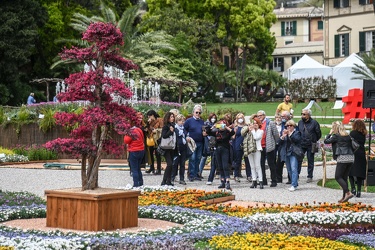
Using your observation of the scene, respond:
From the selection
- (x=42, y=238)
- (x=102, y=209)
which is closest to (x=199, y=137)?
(x=102, y=209)

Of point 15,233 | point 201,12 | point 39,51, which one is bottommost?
point 15,233

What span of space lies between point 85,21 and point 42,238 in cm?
4505

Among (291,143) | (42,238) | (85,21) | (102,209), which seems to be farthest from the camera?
(85,21)

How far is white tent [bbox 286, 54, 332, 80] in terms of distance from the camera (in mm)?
63375

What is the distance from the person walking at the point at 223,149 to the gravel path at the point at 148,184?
36 cm

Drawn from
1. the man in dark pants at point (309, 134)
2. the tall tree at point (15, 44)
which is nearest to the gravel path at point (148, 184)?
the man in dark pants at point (309, 134)

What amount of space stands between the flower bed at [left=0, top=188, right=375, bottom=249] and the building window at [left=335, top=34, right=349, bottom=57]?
2157 inches

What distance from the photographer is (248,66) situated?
7400 centimetres

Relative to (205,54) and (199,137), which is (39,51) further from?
(199,137)

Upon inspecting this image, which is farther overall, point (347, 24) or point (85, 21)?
point (347, 24)

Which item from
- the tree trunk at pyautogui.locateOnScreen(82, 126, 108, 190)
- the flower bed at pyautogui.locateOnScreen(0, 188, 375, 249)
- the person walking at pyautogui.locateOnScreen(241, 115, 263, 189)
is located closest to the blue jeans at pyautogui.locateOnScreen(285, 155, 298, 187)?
the person walking at pyautogui.locateOnScreen(241, 115, 263, 189)

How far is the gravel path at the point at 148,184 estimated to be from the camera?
1842 centimetres

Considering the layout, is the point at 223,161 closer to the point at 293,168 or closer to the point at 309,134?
the point at 293,168

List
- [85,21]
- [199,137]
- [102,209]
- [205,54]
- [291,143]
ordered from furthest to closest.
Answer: [205,54]
[85,21]
[199,137]
[291,143]
[102,209]
